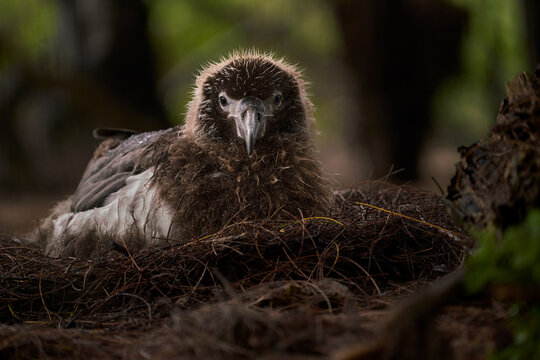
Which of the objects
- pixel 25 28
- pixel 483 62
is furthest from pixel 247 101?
pixel 25 28

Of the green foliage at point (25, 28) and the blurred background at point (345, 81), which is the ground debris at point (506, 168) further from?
the green foliage at point (25, 28)

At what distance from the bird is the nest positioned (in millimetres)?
217

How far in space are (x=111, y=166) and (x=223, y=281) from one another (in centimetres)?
240

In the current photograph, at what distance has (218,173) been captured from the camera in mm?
3877

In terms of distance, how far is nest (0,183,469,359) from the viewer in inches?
98.3

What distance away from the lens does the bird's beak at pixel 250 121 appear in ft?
12.2

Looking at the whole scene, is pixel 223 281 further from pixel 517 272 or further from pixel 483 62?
pixel 483 62

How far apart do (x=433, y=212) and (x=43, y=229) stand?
124 inches

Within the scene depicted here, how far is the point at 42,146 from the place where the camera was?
10633 millimetres

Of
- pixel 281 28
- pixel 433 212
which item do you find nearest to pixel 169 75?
pixel 281 28

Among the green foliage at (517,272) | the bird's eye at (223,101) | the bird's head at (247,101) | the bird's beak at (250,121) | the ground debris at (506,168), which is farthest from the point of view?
the bird's eye at (223,101)

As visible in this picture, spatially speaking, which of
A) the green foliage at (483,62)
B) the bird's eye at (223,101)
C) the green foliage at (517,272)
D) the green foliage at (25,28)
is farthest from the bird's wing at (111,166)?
the green foliage at (483,62)

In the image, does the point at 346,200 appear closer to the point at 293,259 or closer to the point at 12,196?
the point at 293,259

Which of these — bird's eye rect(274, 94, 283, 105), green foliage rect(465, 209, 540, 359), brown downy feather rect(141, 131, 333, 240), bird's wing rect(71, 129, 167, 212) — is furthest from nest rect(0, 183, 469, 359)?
bird's eye rect(274, 94, 283, 105)
